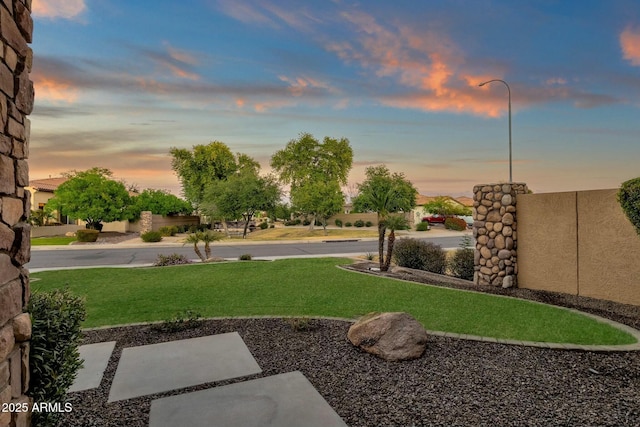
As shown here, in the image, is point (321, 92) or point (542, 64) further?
point (321, 92)

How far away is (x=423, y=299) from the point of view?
7594 mm

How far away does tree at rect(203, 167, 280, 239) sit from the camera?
105 ft

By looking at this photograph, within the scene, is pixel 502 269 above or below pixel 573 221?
below

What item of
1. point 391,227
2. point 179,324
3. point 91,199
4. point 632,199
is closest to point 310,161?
point 91,199

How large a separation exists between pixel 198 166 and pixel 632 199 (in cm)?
4534

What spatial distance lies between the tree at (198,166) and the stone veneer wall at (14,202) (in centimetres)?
4331

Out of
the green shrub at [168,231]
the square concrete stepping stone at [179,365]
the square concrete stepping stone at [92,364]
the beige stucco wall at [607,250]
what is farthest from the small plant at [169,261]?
the green shrub at [168,231]

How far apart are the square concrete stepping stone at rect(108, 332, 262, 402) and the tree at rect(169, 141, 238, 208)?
4136 centimetres

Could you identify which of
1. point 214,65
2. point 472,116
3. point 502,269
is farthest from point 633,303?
point 214,65

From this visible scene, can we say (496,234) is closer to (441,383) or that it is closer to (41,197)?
(441,383)

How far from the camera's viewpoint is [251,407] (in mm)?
3307

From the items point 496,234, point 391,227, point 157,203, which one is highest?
point 157,203

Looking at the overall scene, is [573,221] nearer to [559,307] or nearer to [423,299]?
[559,307]

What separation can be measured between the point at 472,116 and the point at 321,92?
260 inches
